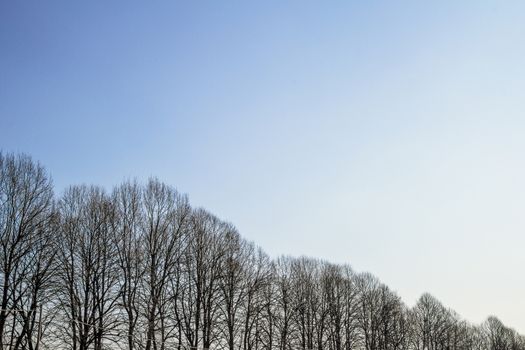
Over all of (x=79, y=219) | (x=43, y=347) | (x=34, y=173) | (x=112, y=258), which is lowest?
(x=43, y=347)

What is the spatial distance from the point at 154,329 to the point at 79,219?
32.2ft

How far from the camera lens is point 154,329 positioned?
34.8 m

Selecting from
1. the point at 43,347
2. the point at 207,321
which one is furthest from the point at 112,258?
the point at 207,321

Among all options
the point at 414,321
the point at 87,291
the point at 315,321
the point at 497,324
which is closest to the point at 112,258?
the point at 87,291

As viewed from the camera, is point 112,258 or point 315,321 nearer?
point 112,258

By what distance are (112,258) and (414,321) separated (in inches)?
2349

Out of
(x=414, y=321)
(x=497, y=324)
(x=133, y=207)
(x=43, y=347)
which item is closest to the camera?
(x=43, y=347)

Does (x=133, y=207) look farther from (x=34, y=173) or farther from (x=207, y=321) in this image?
(x=207, y=321)

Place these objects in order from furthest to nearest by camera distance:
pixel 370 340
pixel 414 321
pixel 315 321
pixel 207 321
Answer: pixel 414 321 < pixel 370 340 < pixel 315 321 < pixel 207 321

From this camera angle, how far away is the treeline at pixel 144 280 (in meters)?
30.4

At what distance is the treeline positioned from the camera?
30.4m

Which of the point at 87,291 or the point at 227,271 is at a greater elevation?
the point at 227,271

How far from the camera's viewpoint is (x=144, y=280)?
35812 millimetres

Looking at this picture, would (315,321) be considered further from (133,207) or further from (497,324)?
(497,324)
